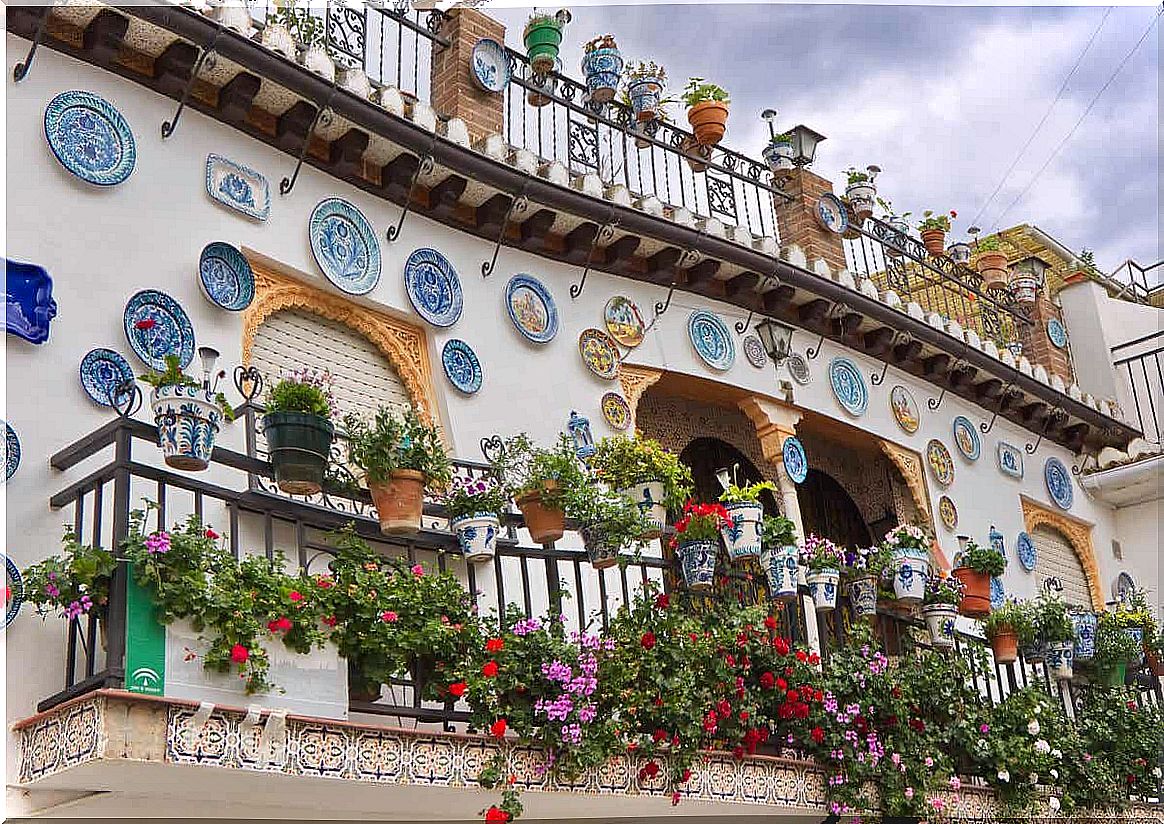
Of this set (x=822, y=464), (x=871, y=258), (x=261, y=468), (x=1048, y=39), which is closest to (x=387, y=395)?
(x=261, y=468)

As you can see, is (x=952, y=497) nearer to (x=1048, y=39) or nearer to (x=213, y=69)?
(x=1048, y=39)

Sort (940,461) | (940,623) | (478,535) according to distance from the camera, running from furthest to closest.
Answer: (940,461) → (940,623) → (478,535)

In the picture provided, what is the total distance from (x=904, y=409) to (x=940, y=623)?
3.02m

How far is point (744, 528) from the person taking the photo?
8.70 m

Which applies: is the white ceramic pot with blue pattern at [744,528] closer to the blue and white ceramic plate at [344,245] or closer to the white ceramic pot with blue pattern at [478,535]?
the white ceramic pot with blue pattern at [478,535]

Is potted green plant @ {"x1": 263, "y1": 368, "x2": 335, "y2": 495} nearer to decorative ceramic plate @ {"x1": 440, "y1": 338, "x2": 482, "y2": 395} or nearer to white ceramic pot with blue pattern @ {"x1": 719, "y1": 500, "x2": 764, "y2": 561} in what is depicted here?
decorative ceramic plate @ {"x1": 440, "y1": 338, "x2": 482, "y2": 395}

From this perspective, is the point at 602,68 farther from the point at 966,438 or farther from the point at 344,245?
the point at 966,438

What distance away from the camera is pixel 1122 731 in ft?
36.6

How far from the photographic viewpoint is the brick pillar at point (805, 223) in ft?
39.5

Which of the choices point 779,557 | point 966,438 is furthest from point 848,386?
point 779,557

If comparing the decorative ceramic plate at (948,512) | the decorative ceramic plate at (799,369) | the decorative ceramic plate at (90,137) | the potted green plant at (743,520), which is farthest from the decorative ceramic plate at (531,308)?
the decorative ceramic plate at (948,512)

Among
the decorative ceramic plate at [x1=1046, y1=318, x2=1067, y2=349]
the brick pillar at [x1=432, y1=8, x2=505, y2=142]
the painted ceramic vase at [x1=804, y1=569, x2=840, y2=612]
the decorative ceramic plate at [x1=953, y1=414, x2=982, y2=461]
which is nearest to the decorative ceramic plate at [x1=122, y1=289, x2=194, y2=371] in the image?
the brick pillar at [x1=432, y1=8, x2=505, y2=142]

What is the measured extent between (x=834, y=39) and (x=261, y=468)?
22.8ft

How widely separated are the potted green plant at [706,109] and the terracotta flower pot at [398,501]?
17.7 ft
